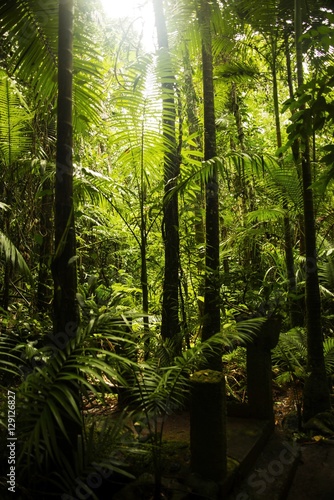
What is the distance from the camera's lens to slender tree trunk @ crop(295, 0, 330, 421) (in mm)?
3984

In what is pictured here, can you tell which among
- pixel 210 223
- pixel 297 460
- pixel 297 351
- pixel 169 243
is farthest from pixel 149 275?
pixel 297 460

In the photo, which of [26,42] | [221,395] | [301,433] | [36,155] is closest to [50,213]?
[36,155]

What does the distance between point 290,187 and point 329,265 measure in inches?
62.4

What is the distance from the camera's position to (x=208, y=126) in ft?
12.3

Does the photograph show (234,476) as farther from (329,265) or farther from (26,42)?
(329,265)

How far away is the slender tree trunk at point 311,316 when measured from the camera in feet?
13.1

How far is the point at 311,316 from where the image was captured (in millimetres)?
4102

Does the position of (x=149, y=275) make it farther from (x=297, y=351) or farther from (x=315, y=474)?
(x=315, y=474)

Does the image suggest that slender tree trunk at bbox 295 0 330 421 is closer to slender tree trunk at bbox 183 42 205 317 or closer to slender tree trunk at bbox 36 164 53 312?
slender tree trunk at bbox 183 42 205 317

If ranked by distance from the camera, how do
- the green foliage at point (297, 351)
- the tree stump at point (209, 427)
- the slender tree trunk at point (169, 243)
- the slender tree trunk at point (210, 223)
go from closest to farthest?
the tree stump at point (209, 427)
the slender tree trunk at point (210, 223)
the slender tree trunk at point (169, 243)
the green foliage at point (297, 351)

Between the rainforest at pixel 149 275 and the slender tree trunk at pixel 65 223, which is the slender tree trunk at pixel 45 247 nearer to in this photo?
the rainforest at pixel 149 275

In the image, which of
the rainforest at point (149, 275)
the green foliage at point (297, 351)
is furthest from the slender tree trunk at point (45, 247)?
the green foliage at point (297, 351)

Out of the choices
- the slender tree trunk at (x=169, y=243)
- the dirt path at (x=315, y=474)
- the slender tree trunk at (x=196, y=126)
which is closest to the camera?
the dirt path at (x=315, y=474)

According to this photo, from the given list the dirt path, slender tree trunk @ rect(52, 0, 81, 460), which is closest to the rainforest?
slender tree trunk @ rect(52, 0, 81, 460)
